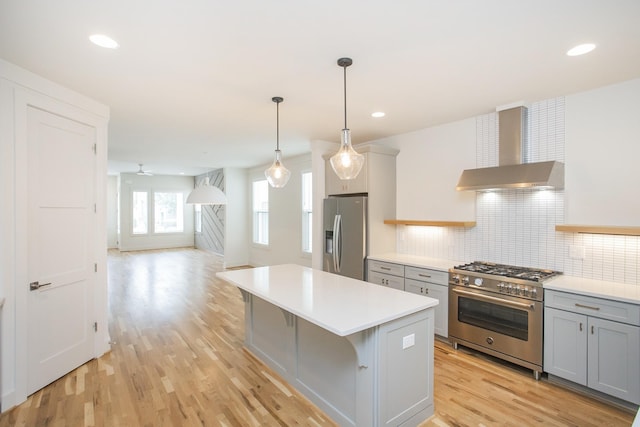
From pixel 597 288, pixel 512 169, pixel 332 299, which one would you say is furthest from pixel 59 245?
pixel 597 288

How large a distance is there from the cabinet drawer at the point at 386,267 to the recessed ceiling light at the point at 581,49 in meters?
2.59

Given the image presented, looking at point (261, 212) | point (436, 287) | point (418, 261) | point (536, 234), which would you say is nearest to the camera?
point (536, 234)

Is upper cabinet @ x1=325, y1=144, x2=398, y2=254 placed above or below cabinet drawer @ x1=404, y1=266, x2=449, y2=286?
above

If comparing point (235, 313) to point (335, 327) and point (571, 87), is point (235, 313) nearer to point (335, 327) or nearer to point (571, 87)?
point (335, 327)

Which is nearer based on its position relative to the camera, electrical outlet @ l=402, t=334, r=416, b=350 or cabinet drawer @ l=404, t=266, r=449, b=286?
electrical outlet @ l=402, t=334, r=416, b=350

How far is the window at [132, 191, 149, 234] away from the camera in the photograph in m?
11.1

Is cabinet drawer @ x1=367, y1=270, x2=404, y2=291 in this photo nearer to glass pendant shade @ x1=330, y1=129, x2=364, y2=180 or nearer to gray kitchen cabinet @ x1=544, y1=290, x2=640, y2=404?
gray kitchen cabinet @ x1=544, y1=290, x2=640, y2=404

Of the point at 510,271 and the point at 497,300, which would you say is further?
the point at 510,271

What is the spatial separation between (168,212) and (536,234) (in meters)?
11.7

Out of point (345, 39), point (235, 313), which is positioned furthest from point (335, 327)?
point (235, 313)

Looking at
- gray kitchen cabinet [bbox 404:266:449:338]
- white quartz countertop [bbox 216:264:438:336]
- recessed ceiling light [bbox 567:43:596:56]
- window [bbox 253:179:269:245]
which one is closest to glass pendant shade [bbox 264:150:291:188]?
white quartz countertop [bbox 216:264:438:336]

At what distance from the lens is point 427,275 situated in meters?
3.69

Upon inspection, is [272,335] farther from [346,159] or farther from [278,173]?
[346,159]

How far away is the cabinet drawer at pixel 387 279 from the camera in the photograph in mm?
3978
